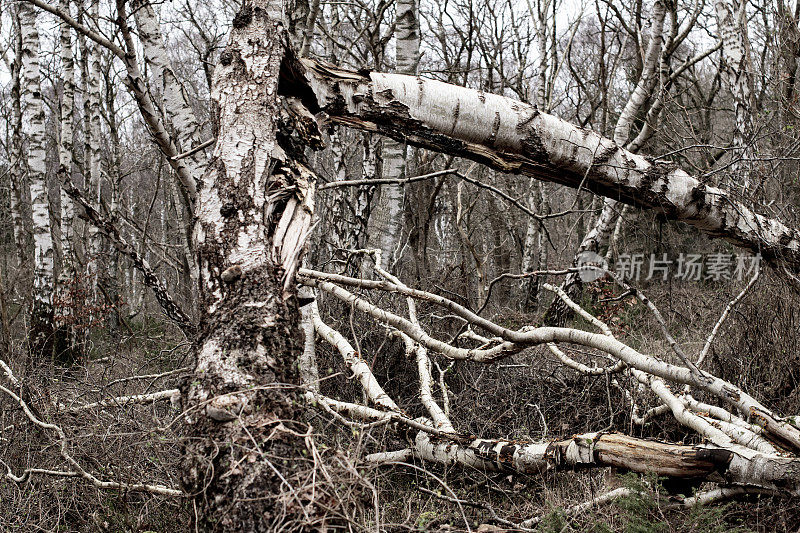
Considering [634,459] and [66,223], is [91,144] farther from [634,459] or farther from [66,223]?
[634,459]

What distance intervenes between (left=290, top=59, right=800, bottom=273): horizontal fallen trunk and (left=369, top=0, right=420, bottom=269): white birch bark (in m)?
2.15

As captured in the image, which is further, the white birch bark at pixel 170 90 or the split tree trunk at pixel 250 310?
the white birch bark at pixel 170 90

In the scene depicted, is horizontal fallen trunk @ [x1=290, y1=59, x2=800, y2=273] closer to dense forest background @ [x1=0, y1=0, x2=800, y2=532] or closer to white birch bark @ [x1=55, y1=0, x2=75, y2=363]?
dense forest background @ [x1=0, y1=0, x2=800, y2=532]

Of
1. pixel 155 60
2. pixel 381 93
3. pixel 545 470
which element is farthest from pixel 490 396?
pixel 155 60

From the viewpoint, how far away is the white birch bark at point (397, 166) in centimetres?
558

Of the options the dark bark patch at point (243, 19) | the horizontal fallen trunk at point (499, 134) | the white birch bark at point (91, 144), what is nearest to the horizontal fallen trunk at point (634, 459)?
the horizontal fallen trunk at point (499, 134)

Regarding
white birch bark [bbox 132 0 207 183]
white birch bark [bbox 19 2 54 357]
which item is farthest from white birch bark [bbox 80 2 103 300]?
white birch bark [bbox 132 0 207 183]

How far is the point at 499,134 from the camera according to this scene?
3445 mm

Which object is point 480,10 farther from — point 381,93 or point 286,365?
point 286,365

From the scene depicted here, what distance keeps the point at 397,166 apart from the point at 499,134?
250 cm

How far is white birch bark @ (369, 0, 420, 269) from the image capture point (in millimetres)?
5582

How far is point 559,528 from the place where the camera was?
2.43 metres

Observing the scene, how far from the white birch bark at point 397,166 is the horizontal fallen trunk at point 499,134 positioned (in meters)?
2.15

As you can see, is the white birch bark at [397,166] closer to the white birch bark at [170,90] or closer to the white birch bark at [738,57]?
the white birch bark at [170,90]
